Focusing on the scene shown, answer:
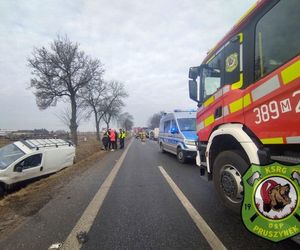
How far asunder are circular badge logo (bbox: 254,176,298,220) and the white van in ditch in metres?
7.90

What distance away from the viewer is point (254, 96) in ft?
12.3

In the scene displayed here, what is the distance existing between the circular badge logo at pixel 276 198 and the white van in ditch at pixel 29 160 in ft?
25.9

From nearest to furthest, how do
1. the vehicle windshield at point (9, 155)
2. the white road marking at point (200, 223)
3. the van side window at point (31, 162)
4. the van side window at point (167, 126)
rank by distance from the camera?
the white road marking at point (200, 223) < the vehicle windshield at point (9, 155) < the van side window at point (31, 162) < the van side window at point (167, 126)

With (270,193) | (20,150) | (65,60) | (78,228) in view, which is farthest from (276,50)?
(65,60)

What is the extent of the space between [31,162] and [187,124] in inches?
283

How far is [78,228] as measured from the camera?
439 centimetres

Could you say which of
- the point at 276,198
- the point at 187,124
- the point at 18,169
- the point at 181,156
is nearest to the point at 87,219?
the point at 276,198

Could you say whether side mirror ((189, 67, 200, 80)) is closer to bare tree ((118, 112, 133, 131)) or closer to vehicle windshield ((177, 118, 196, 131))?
vehicle windshield ((177, 118, 196, 131))

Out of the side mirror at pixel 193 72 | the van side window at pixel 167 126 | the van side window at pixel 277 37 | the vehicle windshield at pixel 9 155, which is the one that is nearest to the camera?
the van side window at pixel 277 37

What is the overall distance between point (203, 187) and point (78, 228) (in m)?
3.80

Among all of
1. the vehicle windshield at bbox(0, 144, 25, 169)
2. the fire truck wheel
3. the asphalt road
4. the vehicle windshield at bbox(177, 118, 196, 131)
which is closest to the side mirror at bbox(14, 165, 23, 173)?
the vehicle windshield at bbox(0, 144, 25, 169)

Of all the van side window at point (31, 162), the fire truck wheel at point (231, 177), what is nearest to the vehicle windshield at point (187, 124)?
the van side window at point (31, 162)

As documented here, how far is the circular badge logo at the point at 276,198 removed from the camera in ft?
9.20

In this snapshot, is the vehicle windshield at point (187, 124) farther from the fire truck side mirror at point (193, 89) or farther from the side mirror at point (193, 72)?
the side mirror at point (193, 72)
